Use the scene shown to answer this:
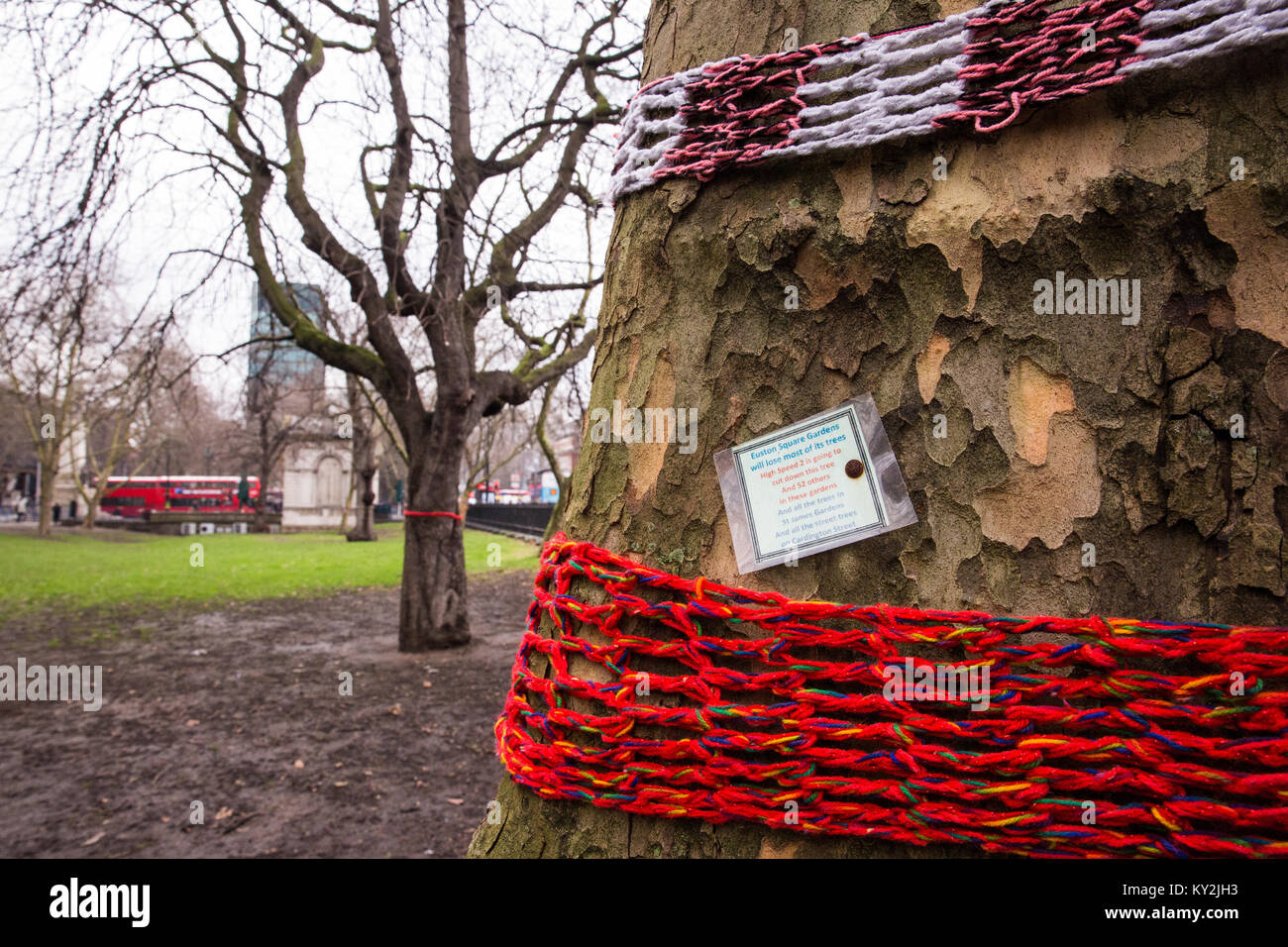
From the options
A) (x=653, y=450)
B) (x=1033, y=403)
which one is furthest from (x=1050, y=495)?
(x=653, y=450)

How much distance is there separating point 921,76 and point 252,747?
6473 millimetres

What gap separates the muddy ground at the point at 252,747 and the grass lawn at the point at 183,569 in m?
3.37

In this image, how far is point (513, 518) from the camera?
31172 millimetres

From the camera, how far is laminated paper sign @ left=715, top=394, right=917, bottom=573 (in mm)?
995

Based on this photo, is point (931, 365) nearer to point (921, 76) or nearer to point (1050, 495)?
point (1050, 495)

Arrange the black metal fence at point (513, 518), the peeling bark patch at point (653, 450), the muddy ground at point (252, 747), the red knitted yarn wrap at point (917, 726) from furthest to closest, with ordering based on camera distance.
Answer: the black metal fence at point (513, 518)
the muddy ground at point (252, 747)
the peeling bark patch at point (653, 450)
the red knitted yarn wrap at point (917, 726)

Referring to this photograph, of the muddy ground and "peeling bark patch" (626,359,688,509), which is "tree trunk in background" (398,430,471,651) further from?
"peeling bark patch" (626,359,688,509)

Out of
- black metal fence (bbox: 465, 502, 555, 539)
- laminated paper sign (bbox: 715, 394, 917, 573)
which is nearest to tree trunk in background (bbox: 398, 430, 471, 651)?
laminated paper sign (bbox: 715, 394, 917, 573)

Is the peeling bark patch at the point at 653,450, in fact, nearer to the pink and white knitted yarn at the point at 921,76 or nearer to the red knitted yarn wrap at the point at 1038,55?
the pink and white knitted yarn at the point at 921,76

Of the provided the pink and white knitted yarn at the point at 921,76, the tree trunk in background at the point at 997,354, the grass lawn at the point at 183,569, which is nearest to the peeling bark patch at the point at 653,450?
the tree trunk in background at the point at 997,354

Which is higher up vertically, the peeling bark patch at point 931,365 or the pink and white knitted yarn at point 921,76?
the pink and white knitted yarn at point 921,76

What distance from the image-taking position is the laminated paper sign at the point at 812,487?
99 cm

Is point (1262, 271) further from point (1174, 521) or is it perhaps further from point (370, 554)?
point (370, 554)
